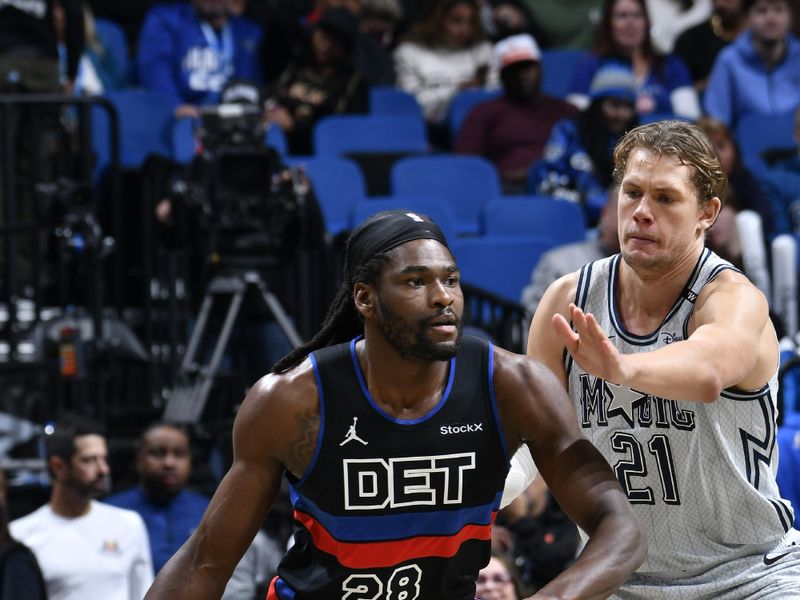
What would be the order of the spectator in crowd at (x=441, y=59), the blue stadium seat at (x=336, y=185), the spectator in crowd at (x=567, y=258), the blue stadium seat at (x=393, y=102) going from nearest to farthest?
the spectator in crowd at (x=567, y=258) → the blue stadium seat at (x=336, y=185) → the blue stadium seat at (x=393, y=102) → the spectator in crowd at (x=441, y=59)

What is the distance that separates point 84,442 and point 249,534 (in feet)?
11.5

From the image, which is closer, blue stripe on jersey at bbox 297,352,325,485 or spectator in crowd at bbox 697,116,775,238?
blue stripe on jersey at bbox 297,352,325,485

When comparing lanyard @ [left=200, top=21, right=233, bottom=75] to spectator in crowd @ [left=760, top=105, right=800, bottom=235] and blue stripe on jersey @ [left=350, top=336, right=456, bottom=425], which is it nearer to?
spectator in crowd @ [left=760, top=105, right=800, bottom=235]

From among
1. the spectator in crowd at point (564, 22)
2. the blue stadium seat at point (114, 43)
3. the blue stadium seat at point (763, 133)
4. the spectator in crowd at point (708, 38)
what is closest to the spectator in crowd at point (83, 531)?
the blue stadium seat at point (114, 43)

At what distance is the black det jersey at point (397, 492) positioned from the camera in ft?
10.9

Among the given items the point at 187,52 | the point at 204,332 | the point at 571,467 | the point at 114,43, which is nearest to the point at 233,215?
the point at 204,332

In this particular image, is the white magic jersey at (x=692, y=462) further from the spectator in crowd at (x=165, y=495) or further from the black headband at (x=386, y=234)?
the spectator in crowd at (x=165, y=495)

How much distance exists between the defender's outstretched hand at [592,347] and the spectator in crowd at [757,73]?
750 cm

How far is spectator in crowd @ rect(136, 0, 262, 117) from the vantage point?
971 cm

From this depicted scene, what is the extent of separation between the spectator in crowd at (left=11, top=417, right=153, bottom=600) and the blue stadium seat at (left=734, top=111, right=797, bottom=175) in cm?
516

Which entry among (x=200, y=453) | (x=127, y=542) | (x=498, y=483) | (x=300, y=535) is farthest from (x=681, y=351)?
(x=200, y=453)

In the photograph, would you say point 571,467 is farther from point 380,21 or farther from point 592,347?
point 380,21

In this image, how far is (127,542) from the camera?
6.55 m

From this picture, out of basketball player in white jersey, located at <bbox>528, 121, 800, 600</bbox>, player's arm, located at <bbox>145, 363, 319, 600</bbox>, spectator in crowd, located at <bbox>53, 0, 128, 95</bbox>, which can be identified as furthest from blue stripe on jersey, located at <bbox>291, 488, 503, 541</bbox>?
spectator in crowd, located at <bbox>53, 0, 128, 95</bbox>
